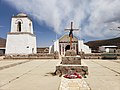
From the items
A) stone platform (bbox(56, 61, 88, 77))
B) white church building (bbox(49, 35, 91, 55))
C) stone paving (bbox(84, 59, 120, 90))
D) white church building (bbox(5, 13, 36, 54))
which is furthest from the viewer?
white church building (bbox(49, 35, 91, 55))

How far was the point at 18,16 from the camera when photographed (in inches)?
1166

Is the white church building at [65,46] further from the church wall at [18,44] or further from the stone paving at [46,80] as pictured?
the stone paving at [46,80]

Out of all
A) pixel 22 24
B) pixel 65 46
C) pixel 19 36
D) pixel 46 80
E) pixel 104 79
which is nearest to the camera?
pixel 46 80

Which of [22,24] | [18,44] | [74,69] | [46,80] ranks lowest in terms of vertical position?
[46,80]

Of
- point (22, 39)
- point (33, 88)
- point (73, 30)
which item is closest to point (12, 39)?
point (22, 39)

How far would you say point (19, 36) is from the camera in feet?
96.8

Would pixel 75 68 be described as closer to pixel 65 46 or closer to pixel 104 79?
pixel 104 79

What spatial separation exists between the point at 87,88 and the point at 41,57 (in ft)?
73.5

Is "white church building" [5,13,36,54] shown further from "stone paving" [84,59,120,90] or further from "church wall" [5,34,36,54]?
"stone paving" [84,59,120,90]

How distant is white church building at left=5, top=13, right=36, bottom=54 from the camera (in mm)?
29359

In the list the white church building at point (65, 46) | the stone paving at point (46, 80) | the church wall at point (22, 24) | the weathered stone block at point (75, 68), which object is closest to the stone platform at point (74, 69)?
the weathered stone block at point (75, 68)

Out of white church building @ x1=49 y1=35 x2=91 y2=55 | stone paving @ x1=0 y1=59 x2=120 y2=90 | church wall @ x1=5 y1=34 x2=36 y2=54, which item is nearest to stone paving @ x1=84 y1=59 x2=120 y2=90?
stone paving @ x1=0 y1=59 x2=120 y2=90

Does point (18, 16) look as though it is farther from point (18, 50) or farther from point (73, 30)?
point (73, 30)

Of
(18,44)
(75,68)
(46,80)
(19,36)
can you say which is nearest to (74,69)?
(75,68)
